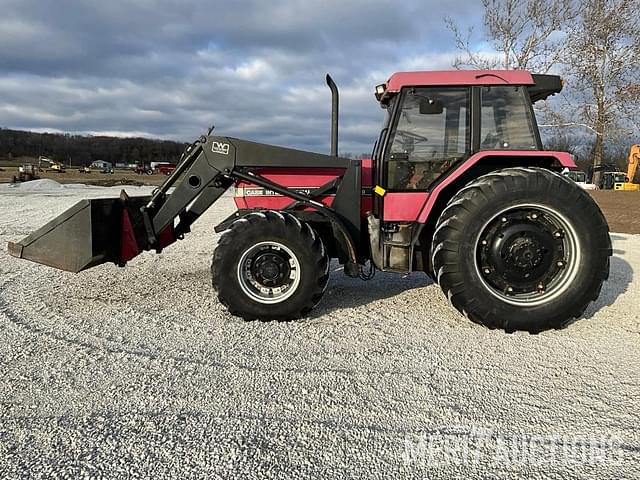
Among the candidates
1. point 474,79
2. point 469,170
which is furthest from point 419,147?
point 474,79

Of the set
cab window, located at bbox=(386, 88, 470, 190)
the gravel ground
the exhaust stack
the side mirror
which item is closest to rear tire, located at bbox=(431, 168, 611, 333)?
the gravel ground

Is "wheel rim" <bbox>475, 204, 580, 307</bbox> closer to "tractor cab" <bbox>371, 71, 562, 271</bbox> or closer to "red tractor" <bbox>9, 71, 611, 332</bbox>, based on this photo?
"red tractor" <bbox>9, 71, 611, 332</bbox>

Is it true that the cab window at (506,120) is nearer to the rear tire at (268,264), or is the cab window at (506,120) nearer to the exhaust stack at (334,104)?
the exhaust stack at (334,104)

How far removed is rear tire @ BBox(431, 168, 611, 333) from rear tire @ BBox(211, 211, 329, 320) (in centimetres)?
109

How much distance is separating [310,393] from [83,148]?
425 feet

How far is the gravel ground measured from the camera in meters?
2.42

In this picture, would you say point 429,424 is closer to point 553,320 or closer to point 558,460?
point 558,460

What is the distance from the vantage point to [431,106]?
461 cm

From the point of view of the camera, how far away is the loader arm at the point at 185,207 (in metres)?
4.64

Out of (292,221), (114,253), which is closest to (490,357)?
(292,221)

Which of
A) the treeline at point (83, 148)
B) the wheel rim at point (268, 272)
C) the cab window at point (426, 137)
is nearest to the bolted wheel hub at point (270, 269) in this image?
the wheel rim at point (268, 272)

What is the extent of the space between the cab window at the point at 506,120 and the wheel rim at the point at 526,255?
72 cm

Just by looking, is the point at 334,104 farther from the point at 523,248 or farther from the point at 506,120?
the point at 523,248

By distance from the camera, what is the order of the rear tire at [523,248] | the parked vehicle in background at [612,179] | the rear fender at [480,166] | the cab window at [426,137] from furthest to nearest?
the parked vehicle in background at [612,179] < the cab window at [426,137] < the rear fender at [480,166] < the rear tire at [523,248]
